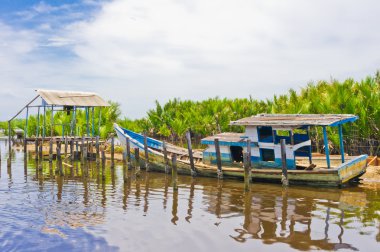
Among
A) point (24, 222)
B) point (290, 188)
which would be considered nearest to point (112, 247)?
point (24, 222)

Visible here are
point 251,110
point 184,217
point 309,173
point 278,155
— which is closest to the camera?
point 184,217

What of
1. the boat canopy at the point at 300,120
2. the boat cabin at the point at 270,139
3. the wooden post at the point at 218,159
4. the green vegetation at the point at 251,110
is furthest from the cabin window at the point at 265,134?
the green vegetation at the point at 251,110

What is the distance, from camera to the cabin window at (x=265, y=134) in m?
16.3

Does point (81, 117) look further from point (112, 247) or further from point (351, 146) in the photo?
point (112, 247)

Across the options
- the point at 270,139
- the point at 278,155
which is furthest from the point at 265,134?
the point at 278,155

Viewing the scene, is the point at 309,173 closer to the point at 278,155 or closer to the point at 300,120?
the point at 278,155

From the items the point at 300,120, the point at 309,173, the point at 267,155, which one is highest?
the point at 300,120

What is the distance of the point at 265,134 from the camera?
54.9 ft

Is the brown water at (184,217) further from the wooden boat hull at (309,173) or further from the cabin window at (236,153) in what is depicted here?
the cabin window at (236,153)

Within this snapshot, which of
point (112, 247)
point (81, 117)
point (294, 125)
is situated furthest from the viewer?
point (81, 117)

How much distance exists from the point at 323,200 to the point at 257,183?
3510mm

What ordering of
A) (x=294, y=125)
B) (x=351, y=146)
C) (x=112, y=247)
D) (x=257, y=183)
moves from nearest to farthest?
1. (x=112, y=247)
2. (x=294, y=125)
3. (x=257, y=183)
4. (x=351, y=146)

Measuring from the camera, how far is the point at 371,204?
1220 cm

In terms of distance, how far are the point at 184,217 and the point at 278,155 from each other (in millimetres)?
6258
